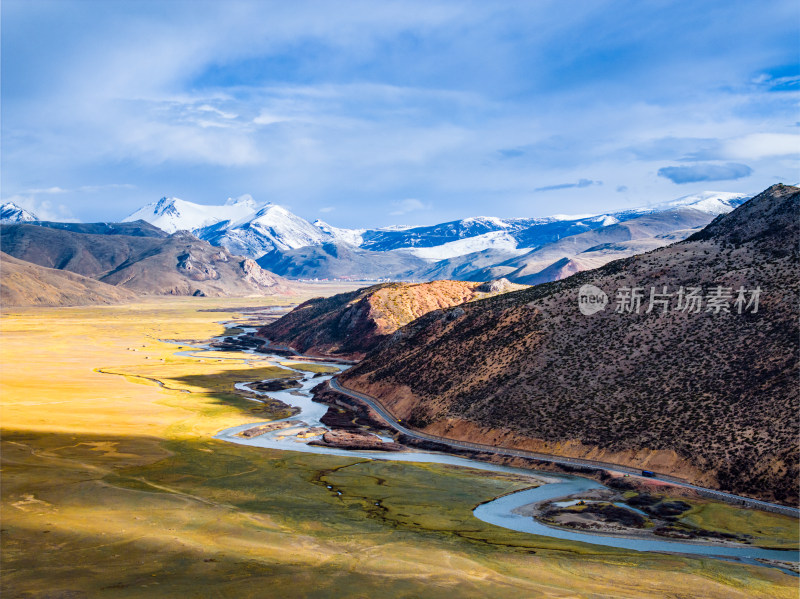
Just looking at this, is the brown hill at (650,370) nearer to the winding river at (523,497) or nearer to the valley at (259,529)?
the winding river at (523,497)

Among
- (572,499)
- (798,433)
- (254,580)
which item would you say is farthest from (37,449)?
(798,433)

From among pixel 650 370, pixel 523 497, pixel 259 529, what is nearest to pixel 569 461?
pixel 523 497

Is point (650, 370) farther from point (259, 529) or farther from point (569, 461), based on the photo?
point (259, 529)

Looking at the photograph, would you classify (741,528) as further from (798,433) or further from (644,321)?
(644,321)

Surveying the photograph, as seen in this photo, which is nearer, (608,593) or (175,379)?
(608,593)

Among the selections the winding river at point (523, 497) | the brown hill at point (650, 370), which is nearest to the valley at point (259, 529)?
the winding river at point (523, 497)

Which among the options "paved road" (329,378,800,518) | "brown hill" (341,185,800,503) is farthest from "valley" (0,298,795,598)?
"brown hill" (341,185,800,503)
